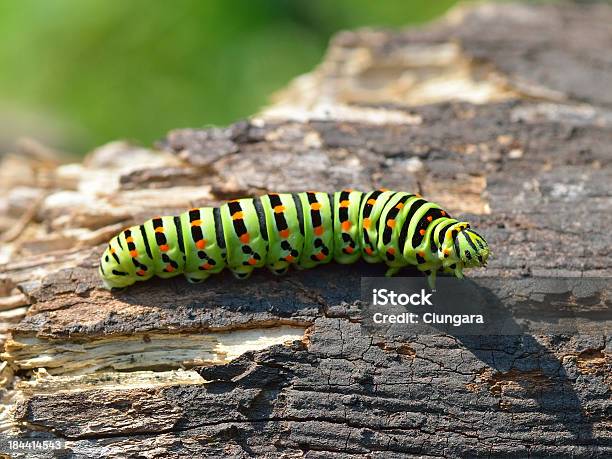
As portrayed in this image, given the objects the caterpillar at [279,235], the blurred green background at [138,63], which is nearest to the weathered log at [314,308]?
the caterpillar at [279,235]

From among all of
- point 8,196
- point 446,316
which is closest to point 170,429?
point 446,316

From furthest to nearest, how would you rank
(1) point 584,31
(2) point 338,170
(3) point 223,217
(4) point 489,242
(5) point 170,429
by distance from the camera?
1. (1) point 584,31
2. (2) point 338,170
3. (4) point 489,242
4. (3) point 223,217
5. (5) point 170,429

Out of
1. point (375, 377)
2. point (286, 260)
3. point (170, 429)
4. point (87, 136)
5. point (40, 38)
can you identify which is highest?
point (40, 38)

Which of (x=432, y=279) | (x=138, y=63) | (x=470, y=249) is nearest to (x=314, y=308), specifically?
(x=432, y=279)

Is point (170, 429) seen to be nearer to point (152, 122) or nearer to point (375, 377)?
point (375, 377)

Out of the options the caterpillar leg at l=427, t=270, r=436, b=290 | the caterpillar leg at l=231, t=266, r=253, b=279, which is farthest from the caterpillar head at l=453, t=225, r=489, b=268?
the caterpillar leg at l=231, t=266, r=253, b=279

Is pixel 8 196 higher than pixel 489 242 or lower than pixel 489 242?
higher

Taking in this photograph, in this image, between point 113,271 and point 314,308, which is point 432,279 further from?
point 113,271
